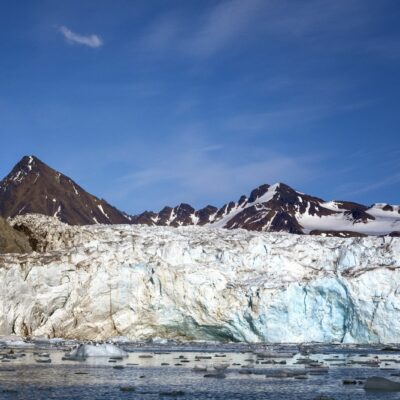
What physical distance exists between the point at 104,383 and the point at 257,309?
26.5 metres

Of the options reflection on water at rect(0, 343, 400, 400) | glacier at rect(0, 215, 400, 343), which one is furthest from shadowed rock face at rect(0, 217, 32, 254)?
reflection on water at rect(0, 343, 400, 400)

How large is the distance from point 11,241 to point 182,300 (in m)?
18.3

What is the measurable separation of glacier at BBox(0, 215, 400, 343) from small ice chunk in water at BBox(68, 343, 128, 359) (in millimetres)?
13771

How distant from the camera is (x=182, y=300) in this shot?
148 ft

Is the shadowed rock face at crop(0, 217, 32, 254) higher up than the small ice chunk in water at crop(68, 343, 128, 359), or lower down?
higher up

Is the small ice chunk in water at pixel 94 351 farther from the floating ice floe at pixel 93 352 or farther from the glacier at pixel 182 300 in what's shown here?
the glacier at pixel 182 300

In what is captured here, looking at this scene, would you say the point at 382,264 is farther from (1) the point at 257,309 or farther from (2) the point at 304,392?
(2) the point at 304,392

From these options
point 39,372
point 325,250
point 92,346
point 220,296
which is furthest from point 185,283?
point 39,372

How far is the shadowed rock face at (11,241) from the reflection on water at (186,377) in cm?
2524

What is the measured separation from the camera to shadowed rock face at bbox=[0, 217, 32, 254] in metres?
55.3

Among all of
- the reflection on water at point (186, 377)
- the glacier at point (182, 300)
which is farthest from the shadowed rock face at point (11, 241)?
the reflection on water at point (186, 377)

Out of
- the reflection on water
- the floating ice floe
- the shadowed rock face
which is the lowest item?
the reflection on water

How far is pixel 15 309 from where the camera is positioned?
4375 cm

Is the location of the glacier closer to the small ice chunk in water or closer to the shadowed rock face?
the shadowed rock face
